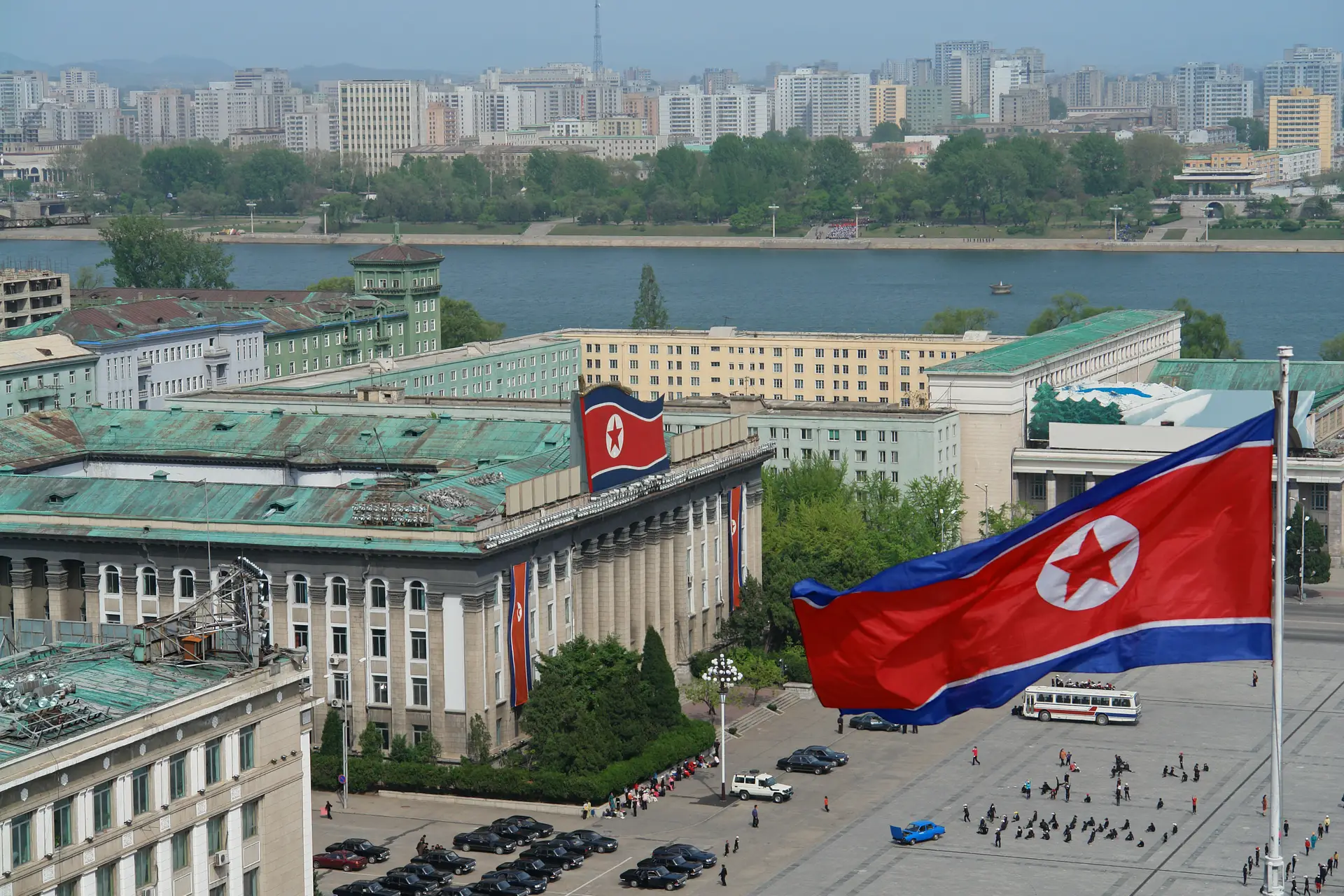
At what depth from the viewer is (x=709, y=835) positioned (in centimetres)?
6294

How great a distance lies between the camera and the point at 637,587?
77188 millimetres

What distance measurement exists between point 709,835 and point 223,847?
21.5 m

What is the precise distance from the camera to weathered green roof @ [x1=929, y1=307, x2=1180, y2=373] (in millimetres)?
111250

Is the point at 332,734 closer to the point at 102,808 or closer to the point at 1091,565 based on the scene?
the point at 102,808

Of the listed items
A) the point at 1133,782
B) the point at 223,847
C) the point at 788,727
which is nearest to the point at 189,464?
the point at 788,727

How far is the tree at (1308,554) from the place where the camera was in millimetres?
97625

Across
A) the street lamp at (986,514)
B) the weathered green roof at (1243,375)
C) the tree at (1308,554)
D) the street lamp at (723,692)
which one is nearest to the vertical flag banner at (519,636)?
the street lamp at (723,692)

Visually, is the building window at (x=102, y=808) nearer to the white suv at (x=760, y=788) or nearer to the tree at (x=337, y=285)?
the white suv at (x=760, y=788)

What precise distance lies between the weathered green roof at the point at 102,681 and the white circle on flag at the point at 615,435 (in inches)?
1176

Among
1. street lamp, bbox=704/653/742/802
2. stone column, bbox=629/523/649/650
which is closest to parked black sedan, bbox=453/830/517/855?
street lamp, bbox=704/653/742/802

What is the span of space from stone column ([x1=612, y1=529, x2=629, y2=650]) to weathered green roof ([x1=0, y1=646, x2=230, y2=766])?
3136cm

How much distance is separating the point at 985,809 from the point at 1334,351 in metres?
98.0

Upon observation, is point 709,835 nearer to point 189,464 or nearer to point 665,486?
point 665,486

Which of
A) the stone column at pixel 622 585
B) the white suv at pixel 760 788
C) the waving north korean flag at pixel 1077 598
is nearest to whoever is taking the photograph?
the waving north korean flag at pixel 1077 598
